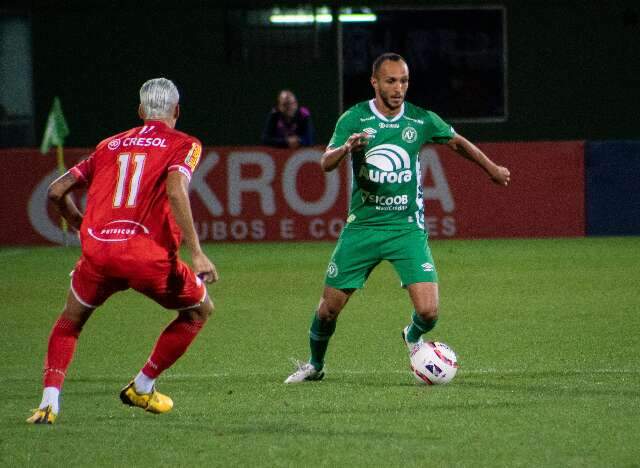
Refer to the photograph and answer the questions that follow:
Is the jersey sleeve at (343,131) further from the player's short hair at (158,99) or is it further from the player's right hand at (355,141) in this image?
the player's short hair at (158,99)

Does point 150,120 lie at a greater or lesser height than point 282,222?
greater

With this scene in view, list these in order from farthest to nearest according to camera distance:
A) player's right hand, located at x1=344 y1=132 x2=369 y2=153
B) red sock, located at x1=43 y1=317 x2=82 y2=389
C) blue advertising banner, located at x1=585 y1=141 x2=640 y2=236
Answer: blue advertising banner, located at x1=585 y1=141 x2=640 y2=236 → player's right hand, located at x1=344 y1=132 x2=369 y2=153 → red sock, located at x1=43 y1=317 x2=82 y2=389

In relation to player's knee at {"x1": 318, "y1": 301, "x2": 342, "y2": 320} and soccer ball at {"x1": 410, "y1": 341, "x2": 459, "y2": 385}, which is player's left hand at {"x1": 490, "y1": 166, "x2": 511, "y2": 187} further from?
player's knee at {"x1": 318, "y1": 301, "x2": 342, "y2": 320}

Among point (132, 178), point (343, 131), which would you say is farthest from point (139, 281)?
point (343, 131)

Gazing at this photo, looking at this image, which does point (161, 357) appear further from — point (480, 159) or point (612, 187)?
point (612, 187)

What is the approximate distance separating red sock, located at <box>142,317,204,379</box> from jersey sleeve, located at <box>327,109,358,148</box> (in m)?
1.59

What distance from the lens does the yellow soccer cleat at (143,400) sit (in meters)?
6.62

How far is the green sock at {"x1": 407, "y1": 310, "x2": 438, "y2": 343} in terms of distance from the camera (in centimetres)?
798

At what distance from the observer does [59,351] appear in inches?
256

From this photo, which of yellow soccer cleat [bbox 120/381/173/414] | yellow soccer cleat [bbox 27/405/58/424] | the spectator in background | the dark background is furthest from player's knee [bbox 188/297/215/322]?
the dark background

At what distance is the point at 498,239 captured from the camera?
18188 millimetres

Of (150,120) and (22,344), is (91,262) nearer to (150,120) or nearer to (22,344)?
(150,120)

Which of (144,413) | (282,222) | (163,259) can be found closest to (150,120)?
(163,259)

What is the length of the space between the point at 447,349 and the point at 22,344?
141 inches
